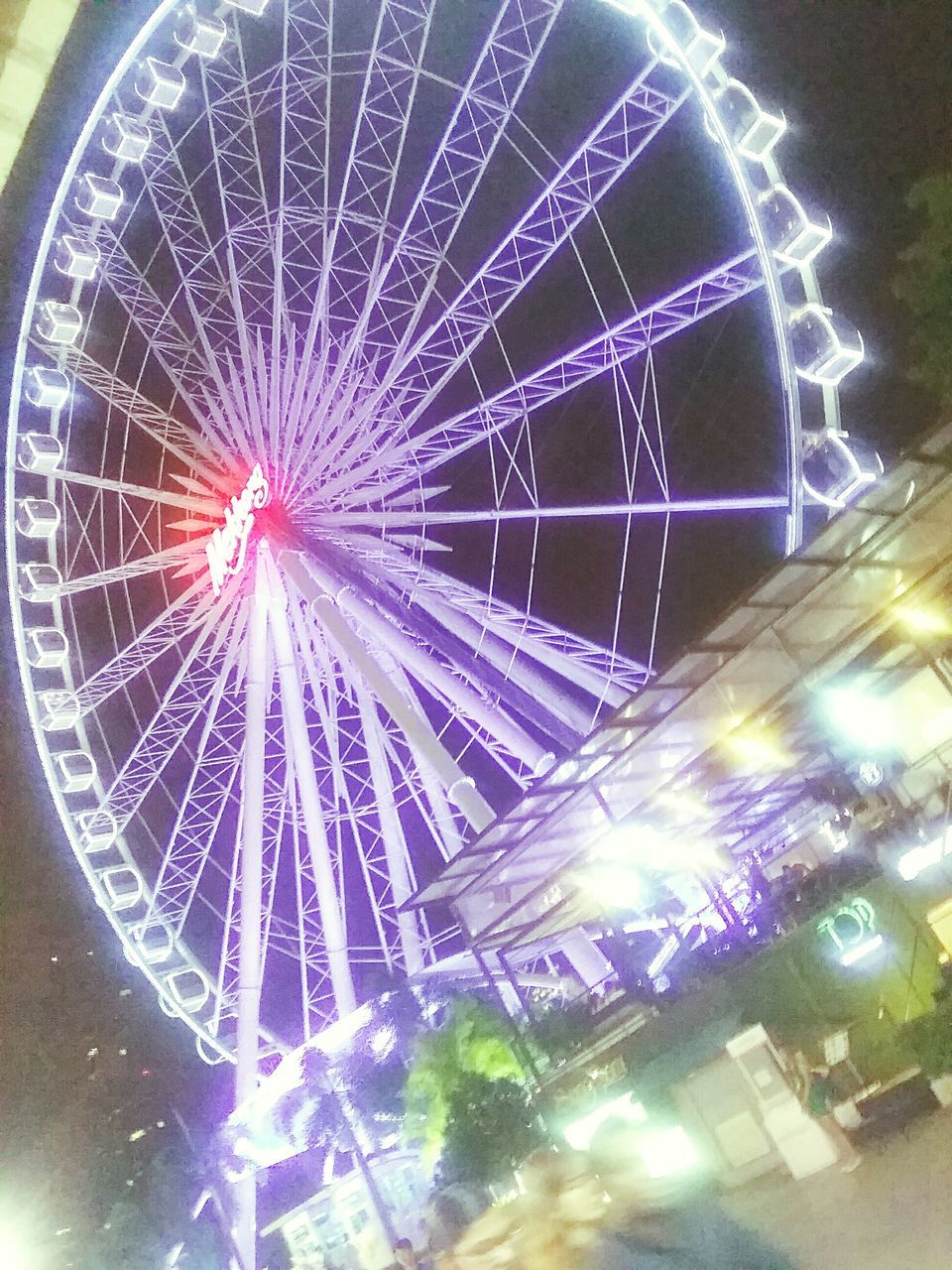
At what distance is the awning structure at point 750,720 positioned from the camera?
33.2 ft

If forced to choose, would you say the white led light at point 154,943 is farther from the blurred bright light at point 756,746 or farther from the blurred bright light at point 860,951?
the blurred bright light at point 860,951

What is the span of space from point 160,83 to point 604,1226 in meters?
14.9

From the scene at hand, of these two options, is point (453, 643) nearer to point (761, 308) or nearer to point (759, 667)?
point (759, 667)

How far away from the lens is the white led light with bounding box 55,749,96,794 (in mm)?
17016

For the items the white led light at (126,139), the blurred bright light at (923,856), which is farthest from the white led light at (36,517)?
the blurred bright light at (923,856)

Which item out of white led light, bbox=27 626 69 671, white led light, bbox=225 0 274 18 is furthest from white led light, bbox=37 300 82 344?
white led light, bbox=225 0 274 18

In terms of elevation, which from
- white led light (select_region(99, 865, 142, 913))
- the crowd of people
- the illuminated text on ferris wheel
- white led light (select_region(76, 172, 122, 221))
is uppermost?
white led light (select_region(76, 172, 122, 221))

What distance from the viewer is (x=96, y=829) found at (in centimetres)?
1745

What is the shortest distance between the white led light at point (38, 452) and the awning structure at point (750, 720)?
913 centimetres

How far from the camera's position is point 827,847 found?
1592cm

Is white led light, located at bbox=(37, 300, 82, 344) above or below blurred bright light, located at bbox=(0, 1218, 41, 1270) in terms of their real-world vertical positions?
above

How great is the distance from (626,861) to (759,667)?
3.64 metres

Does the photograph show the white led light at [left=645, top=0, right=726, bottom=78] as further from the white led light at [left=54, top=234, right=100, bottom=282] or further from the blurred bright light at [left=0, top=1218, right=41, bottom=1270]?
the blurred bright light at [left=0, top=1218, right=41, bottom=1270]

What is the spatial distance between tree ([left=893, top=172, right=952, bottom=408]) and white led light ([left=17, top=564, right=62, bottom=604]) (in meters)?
14.6
